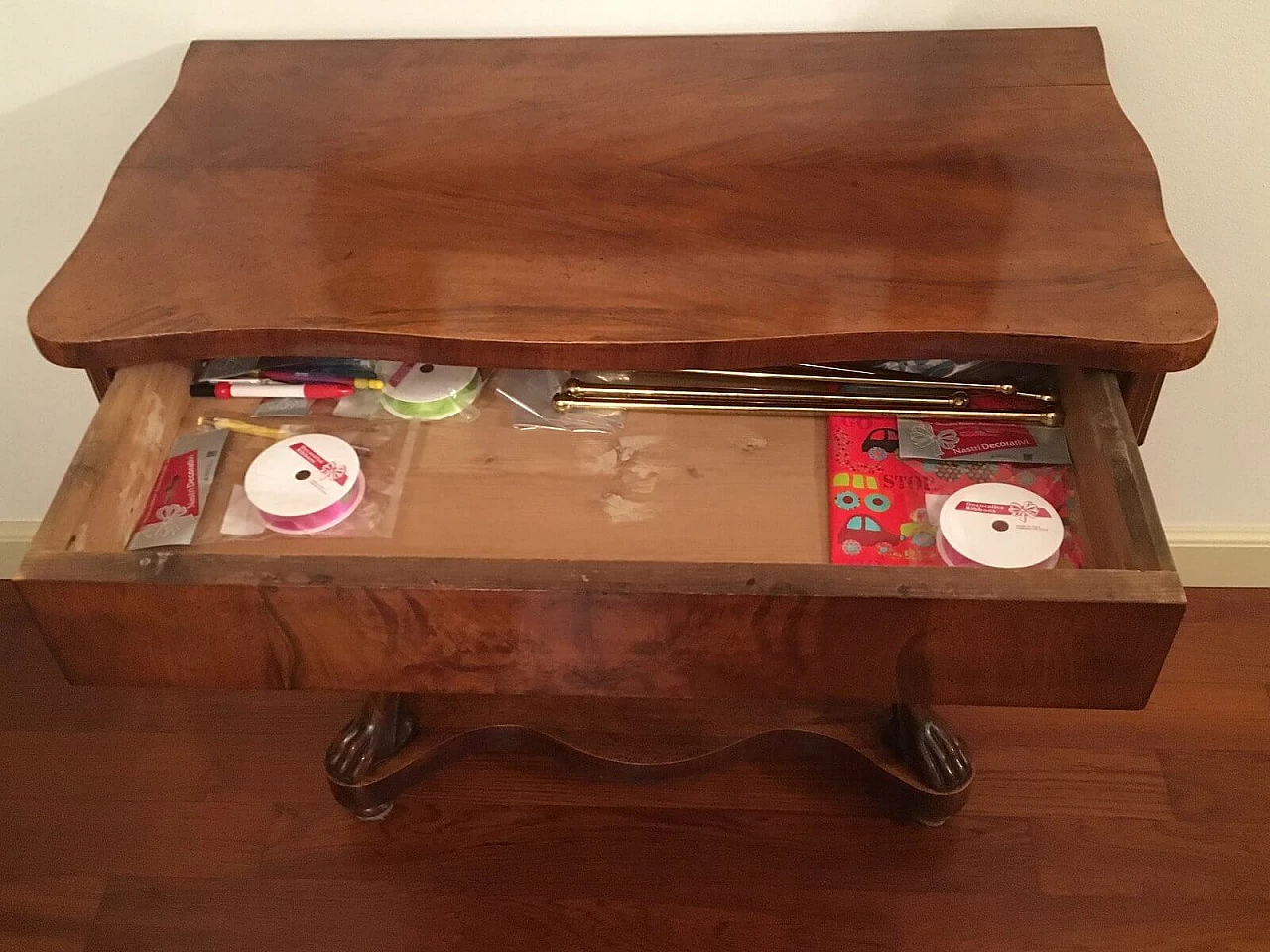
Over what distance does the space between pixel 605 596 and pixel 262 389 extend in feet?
Result: 1.23

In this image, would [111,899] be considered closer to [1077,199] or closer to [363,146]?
[363,146]

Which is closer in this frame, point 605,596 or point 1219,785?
point 605,596

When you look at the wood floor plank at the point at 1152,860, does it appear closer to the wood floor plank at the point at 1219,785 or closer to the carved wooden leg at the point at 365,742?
the wood floor plank at the point at 1219,785

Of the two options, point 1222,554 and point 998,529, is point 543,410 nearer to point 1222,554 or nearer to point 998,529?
point 998,529

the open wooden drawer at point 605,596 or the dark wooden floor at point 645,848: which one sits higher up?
the open wooden drawer at point 605,596

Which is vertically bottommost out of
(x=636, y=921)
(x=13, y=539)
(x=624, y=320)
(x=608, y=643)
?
(x=636, y=921)

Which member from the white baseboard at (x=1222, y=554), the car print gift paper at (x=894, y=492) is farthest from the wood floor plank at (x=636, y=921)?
the car print gift paper at (x=894, y=492)

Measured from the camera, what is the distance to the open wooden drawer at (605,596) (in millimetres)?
691

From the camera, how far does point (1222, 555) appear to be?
56.7 inches

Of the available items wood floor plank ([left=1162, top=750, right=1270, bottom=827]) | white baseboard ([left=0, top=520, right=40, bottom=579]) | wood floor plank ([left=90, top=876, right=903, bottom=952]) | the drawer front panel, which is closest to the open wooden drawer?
the drawer front panel

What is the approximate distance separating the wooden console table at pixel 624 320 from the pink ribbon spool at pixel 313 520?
0.01 meters

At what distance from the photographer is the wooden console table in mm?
707

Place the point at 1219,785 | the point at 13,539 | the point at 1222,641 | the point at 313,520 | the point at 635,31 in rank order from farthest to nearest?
the point at 13,539
the point at 1222,641
the point at 1219,785
the point at 635,31
the point at 313,520

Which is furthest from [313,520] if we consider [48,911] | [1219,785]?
[1219,785]
